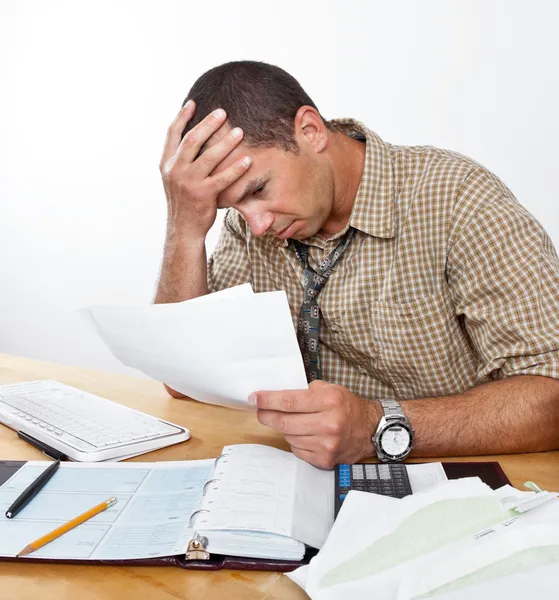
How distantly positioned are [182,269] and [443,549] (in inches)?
35.2

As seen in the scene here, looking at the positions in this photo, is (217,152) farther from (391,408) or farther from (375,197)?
(391,408)

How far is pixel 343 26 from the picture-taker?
2.46m

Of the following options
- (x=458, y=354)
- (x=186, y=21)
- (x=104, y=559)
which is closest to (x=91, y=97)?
(x=186, y=21)

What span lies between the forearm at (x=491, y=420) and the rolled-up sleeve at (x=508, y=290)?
1.8 inches

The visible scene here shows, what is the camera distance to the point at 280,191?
3.90 feet

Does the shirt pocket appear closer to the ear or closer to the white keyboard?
the ear

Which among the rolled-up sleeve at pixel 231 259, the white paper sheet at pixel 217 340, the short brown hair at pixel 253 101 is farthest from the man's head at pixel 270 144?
the white paper sheet at pixel 217 340

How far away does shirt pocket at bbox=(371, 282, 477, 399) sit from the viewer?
1234mm

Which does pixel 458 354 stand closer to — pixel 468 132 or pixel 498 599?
pixel 498 599

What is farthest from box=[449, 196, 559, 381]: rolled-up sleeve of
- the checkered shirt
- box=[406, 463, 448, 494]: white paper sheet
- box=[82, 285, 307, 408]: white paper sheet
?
box=[82, 285, 307, 408]: white paper sheet

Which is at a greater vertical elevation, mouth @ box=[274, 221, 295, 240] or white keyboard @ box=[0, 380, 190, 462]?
mouth @ box=[274, 221, 295, 240]

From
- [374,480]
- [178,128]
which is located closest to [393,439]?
[374,480]

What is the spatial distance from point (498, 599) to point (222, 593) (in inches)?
10.1

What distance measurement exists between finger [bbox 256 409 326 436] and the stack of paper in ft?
0.68
